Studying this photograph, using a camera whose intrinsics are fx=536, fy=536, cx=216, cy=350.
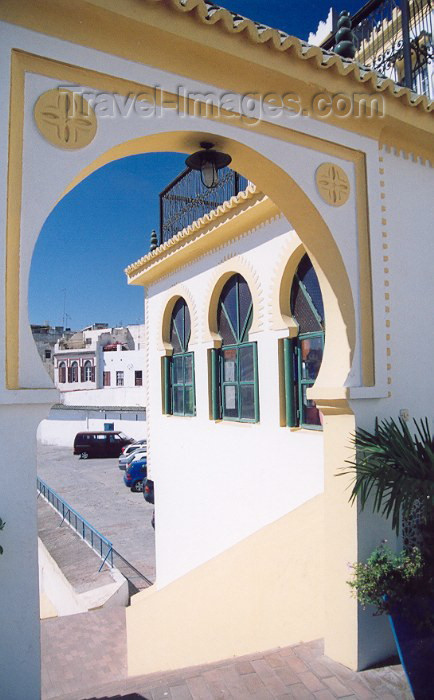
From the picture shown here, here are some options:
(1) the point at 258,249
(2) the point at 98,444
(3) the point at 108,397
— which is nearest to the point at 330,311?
(1) the point at 258,249

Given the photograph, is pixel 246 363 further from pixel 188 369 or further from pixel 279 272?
pixel 188 369

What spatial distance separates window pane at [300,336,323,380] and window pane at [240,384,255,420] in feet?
3.88

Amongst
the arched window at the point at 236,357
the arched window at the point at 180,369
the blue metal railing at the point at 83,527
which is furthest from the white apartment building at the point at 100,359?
the arched window at the point at 236,357

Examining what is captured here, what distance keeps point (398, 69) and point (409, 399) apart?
492cm

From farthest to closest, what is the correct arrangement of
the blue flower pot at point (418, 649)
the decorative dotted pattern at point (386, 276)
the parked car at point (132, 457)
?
1. the parked car at point (132, 457)
2. the decorative dotted pattern at point (386, 276)
3. the blue flower pot at point (418, 649)

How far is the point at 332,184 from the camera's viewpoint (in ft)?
15.2

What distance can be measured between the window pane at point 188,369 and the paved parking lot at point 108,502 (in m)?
5.24

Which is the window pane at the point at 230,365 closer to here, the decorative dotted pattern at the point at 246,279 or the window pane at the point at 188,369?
the decorative dotted pattern at the point at 246,279

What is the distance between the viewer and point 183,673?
4.61 m

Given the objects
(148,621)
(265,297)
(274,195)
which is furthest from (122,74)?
(148,621)

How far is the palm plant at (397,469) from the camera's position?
3.60m

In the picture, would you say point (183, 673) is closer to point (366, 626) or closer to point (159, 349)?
point (366, 626)

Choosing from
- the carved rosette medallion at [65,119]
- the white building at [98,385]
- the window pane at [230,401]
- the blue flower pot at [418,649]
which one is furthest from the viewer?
the white building at [98,385]

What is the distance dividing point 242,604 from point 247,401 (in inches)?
111
